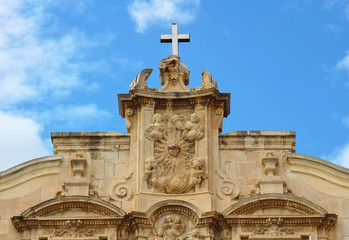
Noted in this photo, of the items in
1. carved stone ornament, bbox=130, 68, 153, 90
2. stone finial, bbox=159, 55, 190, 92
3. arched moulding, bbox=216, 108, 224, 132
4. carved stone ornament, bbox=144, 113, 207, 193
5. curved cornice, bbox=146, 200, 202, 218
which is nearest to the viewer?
curved cornice, bbox=146, 200, 202, 218

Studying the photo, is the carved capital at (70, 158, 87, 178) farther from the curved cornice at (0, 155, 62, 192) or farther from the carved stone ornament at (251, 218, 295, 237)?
the carved stone ornament at (251, 218, 295, 237)

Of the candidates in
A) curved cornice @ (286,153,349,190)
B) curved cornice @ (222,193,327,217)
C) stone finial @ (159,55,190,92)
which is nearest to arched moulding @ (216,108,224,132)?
stone finial @ (159,55,190,92)

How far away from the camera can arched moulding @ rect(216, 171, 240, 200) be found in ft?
80.4

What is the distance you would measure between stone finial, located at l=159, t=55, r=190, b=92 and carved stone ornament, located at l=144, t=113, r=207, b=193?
785 mm

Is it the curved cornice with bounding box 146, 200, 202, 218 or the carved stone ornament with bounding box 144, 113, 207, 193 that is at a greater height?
the carved stone ornament with bounding box 144, 113, 207, 193

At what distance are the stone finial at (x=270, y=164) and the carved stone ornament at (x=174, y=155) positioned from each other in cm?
142

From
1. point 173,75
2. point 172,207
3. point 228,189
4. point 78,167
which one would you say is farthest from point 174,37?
point 172,207

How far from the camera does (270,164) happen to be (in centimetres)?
2484

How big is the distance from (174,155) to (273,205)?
98.4 inches

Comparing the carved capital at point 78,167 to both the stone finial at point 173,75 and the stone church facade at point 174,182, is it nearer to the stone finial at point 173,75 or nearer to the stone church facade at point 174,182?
the stone church facade at point 174,182

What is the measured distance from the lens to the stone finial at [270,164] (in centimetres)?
2477

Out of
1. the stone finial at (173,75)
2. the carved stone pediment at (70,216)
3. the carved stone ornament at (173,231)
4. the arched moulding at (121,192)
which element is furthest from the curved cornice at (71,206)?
the stone finial at (173,75)

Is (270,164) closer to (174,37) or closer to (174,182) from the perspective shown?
(174,182)

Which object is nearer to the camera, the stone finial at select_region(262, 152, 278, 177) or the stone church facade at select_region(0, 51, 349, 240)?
the stone church facade at select_region(0, 51, 349, 240)
